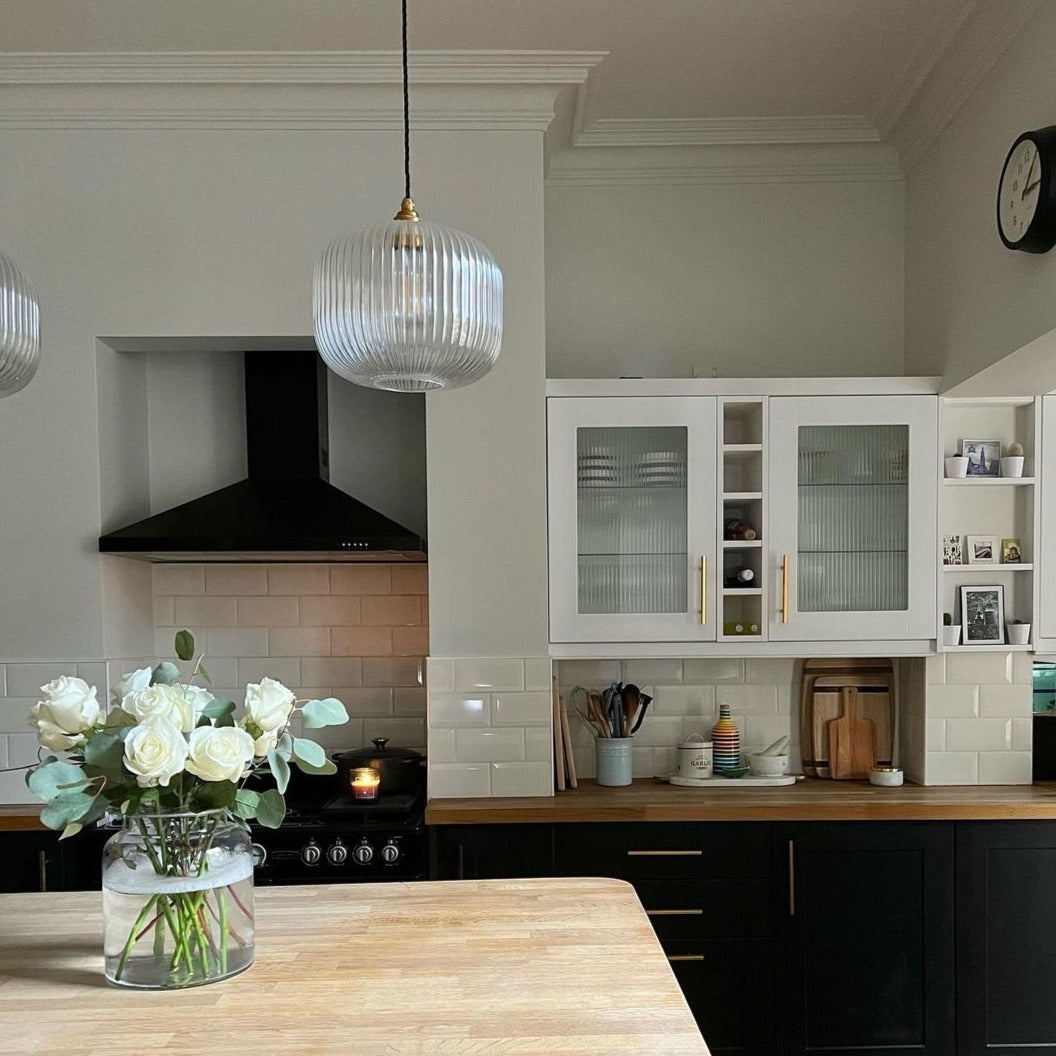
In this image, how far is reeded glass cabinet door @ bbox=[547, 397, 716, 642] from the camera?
337 centimetres

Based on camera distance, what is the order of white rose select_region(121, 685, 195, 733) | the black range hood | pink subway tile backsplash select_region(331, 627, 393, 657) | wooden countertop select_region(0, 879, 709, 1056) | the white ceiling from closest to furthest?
1. wooden countertop select_region(0, 879, 709, 1056)
2. white rose select_region(121, 685, 195, 733)
3. the white ceiling
4. the black range hood
5. pink subway tile backsplash select_region(331, 627, 393, 657)

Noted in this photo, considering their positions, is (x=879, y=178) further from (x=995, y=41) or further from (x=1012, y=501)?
(x=1012, y=501)

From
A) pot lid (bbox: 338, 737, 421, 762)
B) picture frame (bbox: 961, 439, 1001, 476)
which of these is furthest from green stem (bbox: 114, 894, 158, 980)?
picture frame (bbox: 961, 439, 1001, 476)

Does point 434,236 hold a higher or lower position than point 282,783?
higher

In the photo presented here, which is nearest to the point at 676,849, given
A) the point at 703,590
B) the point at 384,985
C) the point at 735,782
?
the point at 735,782

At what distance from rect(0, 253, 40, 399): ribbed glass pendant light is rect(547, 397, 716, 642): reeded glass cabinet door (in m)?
1.76

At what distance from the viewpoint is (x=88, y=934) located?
6.15ft

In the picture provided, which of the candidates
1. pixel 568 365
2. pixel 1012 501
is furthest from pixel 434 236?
pixel 1012 501

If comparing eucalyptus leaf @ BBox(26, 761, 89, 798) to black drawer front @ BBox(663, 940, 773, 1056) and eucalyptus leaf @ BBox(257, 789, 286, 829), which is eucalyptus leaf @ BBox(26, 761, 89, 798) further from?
black drawer front @ BBox(663, 940, 773, 1056)

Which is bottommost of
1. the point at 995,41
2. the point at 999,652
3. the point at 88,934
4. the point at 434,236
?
the point at 88,934

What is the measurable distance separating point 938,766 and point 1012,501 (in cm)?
90

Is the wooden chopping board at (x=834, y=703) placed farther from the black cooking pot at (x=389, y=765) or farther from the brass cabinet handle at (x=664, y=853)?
the black cooking pot at (x=389, y=765)

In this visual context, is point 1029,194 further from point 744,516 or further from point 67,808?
point 67,808

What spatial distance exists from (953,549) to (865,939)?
1253 mm
